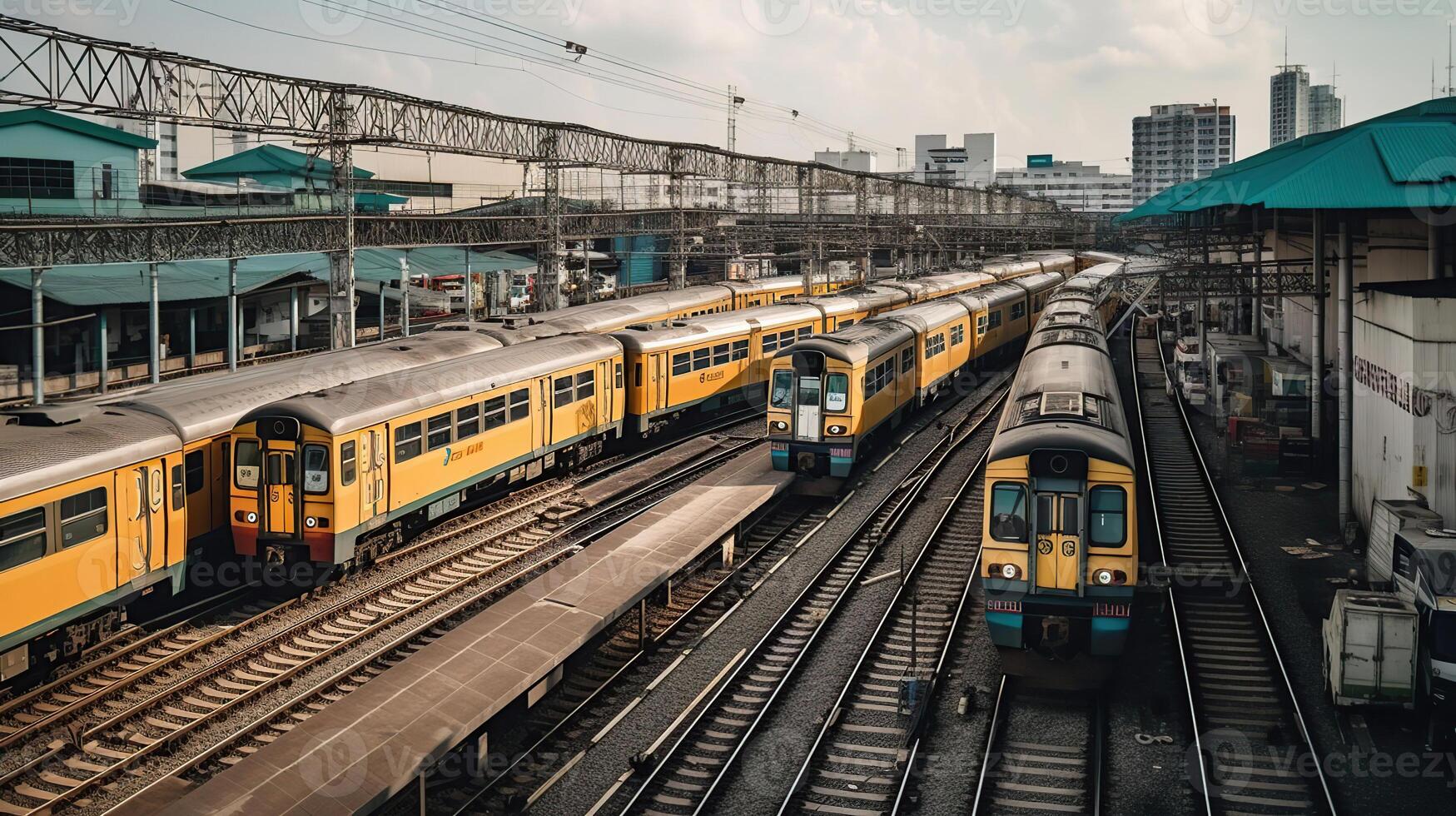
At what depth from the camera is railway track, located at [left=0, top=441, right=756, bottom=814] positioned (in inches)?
461

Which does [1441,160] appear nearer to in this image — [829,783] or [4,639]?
[829,783]

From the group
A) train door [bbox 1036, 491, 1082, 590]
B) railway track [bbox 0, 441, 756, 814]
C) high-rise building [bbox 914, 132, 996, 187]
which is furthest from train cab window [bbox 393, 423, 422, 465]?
high-rise building [bbox 914, 132, 996, 187]

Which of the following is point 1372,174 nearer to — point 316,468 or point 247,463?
point 316,468

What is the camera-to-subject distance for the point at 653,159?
159 feet

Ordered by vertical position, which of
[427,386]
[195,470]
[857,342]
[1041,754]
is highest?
[857,342]

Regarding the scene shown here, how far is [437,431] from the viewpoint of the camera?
18.8 m

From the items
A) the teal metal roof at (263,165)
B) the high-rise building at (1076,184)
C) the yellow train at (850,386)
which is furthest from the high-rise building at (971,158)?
the yellow train at (850,386)

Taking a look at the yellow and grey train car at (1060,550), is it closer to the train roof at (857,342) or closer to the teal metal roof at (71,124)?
the train roof at (857,342)

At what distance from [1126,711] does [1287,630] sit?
4048 millimetres

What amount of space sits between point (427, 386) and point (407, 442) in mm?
1118

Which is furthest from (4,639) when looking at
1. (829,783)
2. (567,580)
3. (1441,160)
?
(1441,160)

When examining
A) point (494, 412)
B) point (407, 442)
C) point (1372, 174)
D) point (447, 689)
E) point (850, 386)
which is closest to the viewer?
point (447, 689)

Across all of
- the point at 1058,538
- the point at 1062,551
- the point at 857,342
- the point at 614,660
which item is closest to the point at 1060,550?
the point at 1062,551

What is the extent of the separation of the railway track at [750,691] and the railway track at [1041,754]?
8.68 ft
